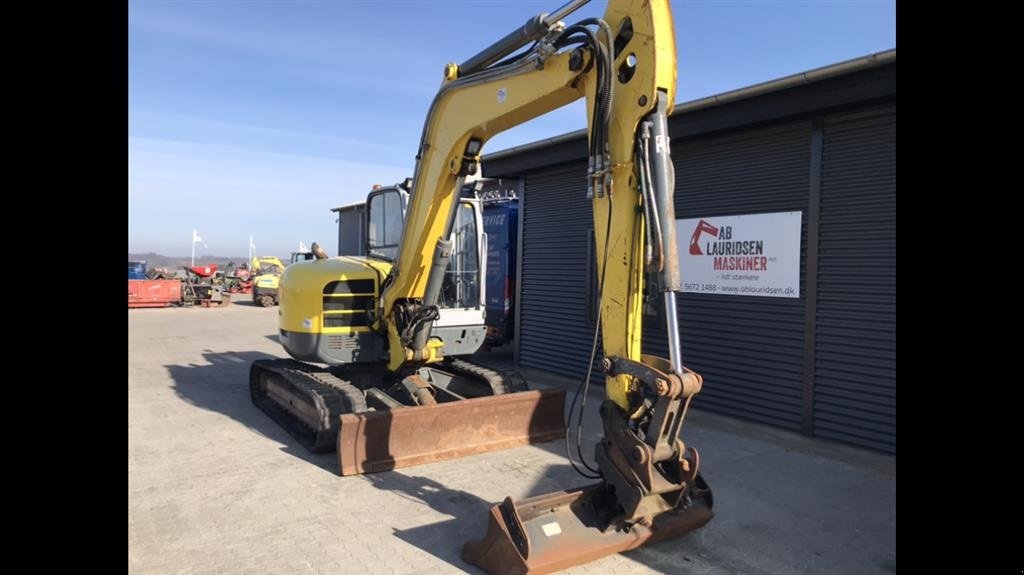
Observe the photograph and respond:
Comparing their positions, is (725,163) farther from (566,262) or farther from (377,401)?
(377,401)

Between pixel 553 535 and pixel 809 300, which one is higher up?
pixel 809 300

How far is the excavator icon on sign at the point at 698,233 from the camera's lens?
792cm

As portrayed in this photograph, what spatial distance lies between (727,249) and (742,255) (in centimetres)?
21

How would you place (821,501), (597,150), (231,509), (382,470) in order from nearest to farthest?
(597,150)
(231,509)
(821,501)
(382,470)

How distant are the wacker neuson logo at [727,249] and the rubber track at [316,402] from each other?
4.63m

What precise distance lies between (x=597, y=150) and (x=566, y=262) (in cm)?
609

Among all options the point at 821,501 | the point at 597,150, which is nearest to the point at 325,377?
the point at 597,150

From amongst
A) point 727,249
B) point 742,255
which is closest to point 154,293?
point 727,249

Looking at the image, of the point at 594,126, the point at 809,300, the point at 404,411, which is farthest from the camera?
the point at 809,300

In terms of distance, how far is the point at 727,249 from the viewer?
7.76 metres

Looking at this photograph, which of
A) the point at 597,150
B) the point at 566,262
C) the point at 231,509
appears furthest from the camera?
the point at 566,262

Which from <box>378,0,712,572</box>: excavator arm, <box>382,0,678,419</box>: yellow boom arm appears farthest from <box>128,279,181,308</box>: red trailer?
<box>378,0,712,572</box>: excavator arm

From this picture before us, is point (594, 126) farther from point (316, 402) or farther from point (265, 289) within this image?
point (265, 289)
